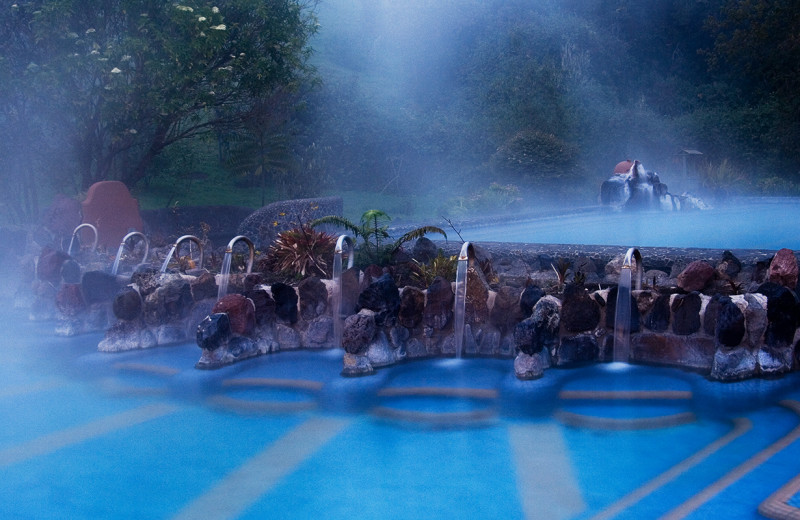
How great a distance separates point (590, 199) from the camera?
66.6 feet

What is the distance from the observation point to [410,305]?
5.89 meters

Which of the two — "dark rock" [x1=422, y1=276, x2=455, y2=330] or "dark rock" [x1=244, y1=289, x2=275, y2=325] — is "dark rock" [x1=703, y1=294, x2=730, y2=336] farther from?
"dark rock" [x1=244, y1=289, x2=275, y2=325]

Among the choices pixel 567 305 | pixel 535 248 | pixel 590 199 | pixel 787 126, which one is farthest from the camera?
pixel 787 126

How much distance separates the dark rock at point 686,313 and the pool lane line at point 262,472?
248 centimetres

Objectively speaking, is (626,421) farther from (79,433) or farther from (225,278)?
(225,278)

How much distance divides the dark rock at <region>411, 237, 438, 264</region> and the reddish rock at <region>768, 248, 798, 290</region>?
2889 millimetres

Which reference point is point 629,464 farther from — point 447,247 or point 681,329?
point 447,247

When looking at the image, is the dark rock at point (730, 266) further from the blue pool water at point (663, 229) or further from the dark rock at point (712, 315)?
the blue pool water at point (663, 229)

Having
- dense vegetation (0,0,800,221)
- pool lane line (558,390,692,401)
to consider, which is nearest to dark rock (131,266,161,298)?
pool lane line (558,390,692,401)

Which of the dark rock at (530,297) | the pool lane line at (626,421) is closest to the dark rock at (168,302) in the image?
the dark rock at (530,297)

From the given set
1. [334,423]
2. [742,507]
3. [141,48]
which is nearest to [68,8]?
[141,48]

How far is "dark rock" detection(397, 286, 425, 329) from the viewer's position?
5891mm

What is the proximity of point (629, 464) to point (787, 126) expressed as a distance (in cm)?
2219

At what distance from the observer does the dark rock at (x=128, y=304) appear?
6.52 m
